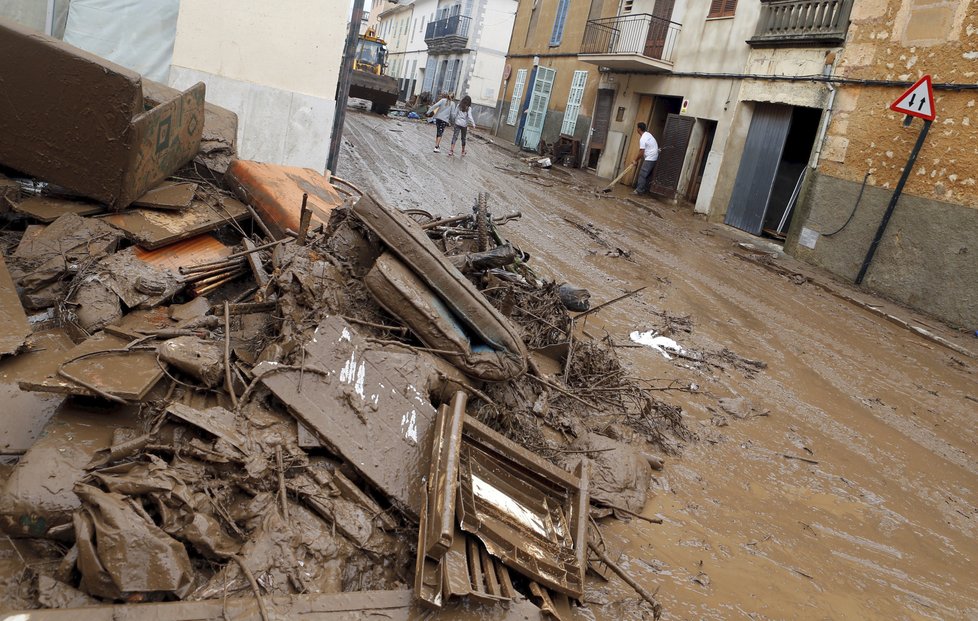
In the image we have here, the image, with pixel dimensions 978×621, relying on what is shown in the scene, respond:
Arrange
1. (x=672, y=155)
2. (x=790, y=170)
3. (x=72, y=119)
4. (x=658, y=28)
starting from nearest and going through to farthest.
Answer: (x=72, y=119)
(x=790, y=170)
(x=672, y=155)
(x=658, y=28)

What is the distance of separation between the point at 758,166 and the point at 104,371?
13.9 metres

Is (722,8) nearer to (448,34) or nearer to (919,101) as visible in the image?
(919,101)

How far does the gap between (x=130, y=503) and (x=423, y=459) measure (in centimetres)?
129

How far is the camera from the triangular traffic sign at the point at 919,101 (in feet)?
32.3

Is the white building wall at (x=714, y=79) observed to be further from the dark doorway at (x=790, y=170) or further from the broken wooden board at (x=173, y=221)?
the broken wooden board at (x=173, y=221)

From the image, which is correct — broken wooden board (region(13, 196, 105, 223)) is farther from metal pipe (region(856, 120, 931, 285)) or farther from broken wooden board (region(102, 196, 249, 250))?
metal pipe (region(856, 120, 931, 285))

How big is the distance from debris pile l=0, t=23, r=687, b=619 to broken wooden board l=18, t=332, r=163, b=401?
0.01 metres

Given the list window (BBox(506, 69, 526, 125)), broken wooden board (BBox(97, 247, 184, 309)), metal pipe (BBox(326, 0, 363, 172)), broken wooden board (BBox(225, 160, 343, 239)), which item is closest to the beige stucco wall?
metal pipe (BBox(326, 0, 363, 172))

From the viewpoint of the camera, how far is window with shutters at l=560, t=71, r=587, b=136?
23.2 meters

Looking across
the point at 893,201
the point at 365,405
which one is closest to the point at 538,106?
the point at 893,201

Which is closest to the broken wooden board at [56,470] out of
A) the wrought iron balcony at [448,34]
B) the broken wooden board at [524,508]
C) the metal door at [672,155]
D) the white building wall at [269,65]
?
the broken wooden board at [524,508]

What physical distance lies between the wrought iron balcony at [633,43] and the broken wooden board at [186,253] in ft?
51.7

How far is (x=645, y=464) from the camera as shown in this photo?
433 cm

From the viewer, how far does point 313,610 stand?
2.51 meters
